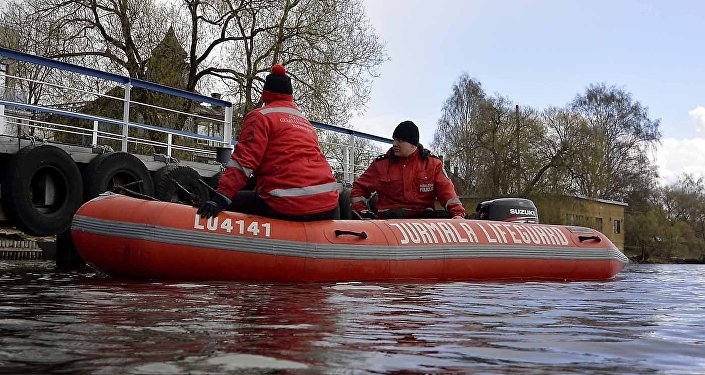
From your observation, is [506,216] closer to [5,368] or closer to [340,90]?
[5,368]

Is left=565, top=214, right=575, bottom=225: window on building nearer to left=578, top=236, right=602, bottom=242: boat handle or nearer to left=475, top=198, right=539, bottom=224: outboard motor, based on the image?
left=475, top=198, right=539, bottom=224: outboard motor

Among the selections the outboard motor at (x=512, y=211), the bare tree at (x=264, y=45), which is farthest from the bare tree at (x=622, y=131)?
the outboard motor at (x=512, y=211)

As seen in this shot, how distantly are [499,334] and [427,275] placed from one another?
366cm

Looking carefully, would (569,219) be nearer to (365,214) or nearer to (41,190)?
(365,214)

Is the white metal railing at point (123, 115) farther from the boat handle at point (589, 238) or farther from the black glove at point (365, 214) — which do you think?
the boat handle at point (589, 238)

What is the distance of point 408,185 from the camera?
24.8 feet

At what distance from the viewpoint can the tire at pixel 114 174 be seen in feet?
27.0

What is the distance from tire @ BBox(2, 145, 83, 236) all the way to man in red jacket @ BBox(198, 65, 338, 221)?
2.85 metres

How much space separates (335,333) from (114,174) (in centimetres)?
659

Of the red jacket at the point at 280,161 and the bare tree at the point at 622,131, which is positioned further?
the bare tree at the point at 622,131

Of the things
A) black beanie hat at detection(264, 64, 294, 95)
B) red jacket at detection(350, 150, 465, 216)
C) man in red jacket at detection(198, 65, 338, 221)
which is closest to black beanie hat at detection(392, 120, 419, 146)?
red jacket at detection(350, 150, 465, 216)

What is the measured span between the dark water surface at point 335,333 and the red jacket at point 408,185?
Answer: 3.15 metres

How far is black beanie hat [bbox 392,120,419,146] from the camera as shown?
7293 mm

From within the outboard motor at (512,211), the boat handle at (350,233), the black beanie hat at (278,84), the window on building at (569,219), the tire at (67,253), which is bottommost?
the tire at (67,253)
